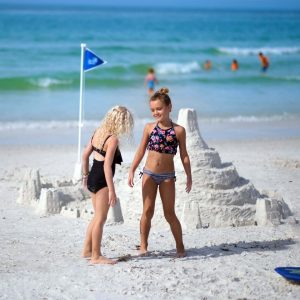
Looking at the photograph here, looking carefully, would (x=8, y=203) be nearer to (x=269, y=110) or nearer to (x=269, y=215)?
(x=269, y=215)

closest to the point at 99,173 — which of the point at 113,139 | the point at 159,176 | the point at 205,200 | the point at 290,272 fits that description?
the point at 113,139

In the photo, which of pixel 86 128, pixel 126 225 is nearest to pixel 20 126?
pixel 86 128

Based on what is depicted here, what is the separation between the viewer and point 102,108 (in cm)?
2284

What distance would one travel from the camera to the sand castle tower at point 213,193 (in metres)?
9.75

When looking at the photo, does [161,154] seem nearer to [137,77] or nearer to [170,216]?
[170,216]

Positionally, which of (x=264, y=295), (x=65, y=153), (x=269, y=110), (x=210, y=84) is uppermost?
(x=210, y=84)

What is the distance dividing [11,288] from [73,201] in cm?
403

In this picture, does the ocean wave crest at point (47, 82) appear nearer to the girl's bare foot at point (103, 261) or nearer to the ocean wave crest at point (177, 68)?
the ocean wave crest at point (177, 68)

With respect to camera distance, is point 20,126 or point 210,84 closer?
point 20,126

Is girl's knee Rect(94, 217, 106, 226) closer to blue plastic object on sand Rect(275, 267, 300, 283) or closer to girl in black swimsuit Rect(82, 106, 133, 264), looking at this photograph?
girl in black swimsuit Rect(82, 106, 133, 264)

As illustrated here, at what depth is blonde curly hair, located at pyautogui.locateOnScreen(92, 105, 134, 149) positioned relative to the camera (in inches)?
298

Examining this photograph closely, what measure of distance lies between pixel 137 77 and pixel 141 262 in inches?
1022

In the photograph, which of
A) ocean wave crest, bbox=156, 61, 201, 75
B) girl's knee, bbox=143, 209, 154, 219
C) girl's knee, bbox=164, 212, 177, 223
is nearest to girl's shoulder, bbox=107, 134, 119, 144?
girl's knee, bbox=143, 209, 154, 219

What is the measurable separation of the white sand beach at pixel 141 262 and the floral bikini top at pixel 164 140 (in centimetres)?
106
